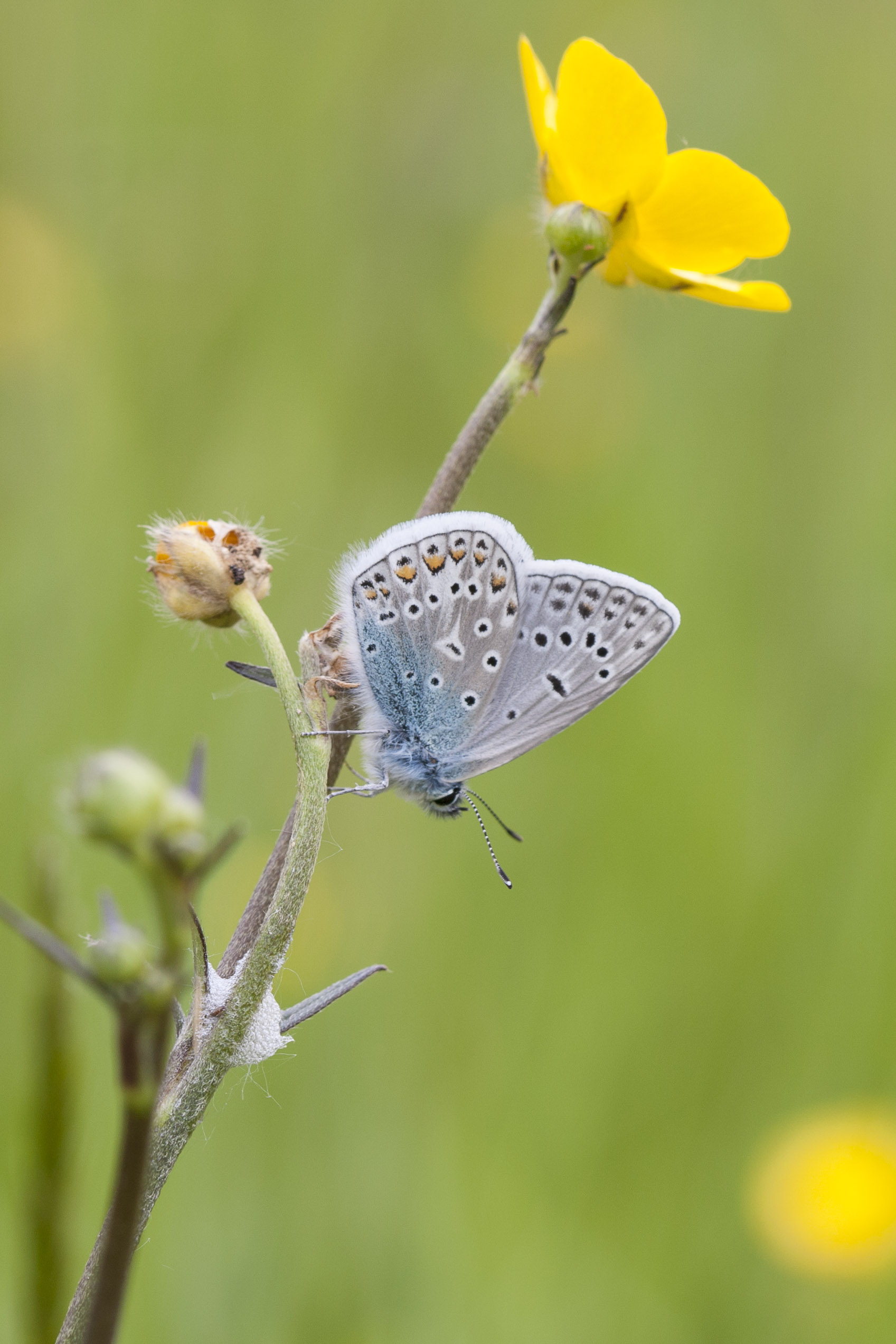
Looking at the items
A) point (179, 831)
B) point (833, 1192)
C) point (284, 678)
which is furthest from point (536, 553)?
point (179, 831)

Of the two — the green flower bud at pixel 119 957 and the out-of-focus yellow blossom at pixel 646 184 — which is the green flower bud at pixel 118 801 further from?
the out-of-focus yellow blossom at pixel 646 184

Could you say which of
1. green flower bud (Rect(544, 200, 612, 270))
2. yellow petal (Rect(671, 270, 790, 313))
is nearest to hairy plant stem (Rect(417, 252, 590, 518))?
green flower bud (Rect(544, 200, 612, 270))

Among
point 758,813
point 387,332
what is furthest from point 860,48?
point 758,813

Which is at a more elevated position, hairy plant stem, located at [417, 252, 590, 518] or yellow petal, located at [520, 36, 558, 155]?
yellow petal, located at [520, 36, 558, 155]

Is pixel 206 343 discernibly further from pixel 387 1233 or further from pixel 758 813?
pixel 387 1233

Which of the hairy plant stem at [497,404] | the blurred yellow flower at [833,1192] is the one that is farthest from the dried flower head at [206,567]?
the blurred yellow flower at [833,1192]

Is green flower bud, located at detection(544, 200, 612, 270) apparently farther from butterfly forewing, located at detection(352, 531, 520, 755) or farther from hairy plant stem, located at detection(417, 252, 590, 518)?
butterfly forewing, located at detection(352, 531, 520, 755)
